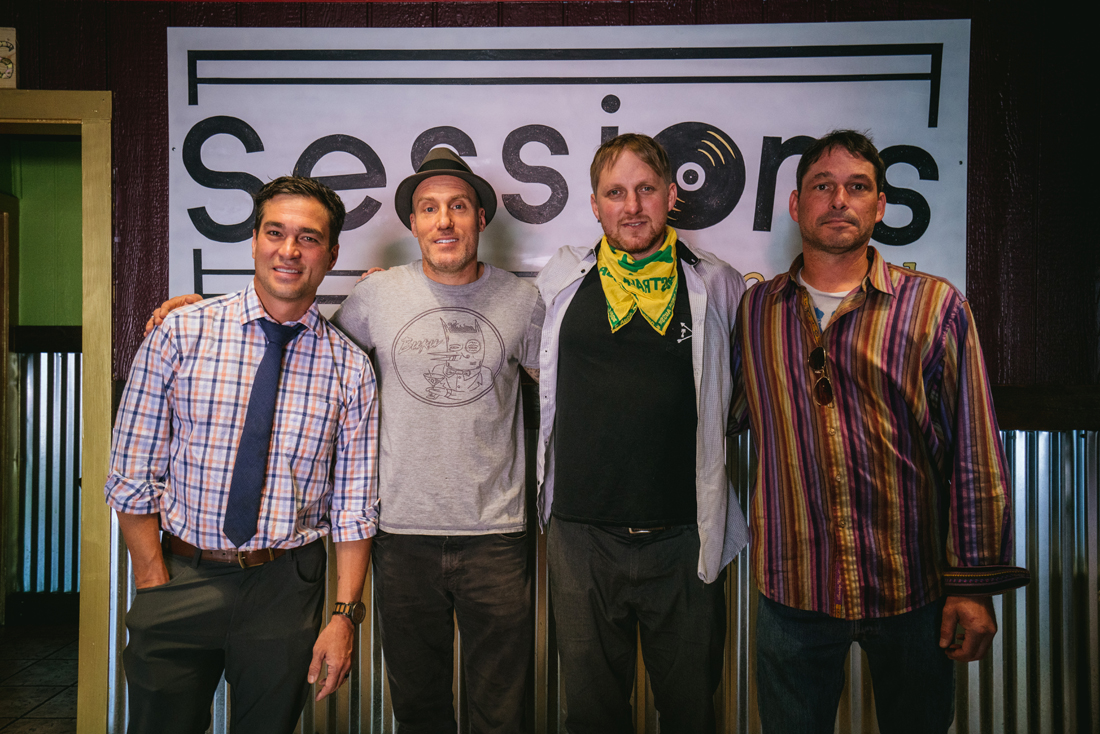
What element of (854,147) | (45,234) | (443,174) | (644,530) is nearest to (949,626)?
(644,530)

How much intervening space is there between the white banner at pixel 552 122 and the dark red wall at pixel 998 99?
0.07 meters

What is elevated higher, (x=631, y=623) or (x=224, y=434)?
(x=224, y=434)

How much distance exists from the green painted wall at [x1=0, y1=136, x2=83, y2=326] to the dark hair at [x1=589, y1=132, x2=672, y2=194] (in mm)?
4259

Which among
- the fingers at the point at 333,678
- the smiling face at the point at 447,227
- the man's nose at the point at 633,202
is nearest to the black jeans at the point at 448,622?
the fingers at the point at 333,678

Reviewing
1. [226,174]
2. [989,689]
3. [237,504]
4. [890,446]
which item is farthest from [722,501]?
[226,174]

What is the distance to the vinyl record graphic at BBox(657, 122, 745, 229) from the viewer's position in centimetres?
261

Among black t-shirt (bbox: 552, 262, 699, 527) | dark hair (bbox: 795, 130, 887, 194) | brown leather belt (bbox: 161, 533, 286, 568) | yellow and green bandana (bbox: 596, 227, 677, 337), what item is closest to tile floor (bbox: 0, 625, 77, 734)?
brown leather belt (bbox: 161, 533, 286, 568)

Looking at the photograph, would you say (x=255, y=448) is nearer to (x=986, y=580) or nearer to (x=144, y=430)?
(x=144, y=430)

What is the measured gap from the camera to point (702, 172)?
2621 mm

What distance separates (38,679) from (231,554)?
288 centimetres

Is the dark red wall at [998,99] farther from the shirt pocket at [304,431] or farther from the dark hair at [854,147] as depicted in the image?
the shirt pocket at [304,431]

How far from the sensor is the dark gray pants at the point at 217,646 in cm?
170

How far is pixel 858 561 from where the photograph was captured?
1.73m

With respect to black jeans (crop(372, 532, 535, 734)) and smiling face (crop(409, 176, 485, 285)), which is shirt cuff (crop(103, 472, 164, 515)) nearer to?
black jeans (crop(372, 532, 535, 734))
